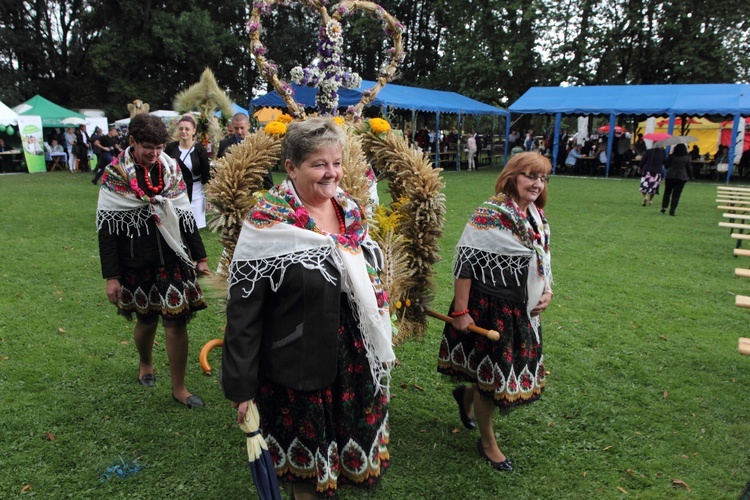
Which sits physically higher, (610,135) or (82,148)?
(610,135)

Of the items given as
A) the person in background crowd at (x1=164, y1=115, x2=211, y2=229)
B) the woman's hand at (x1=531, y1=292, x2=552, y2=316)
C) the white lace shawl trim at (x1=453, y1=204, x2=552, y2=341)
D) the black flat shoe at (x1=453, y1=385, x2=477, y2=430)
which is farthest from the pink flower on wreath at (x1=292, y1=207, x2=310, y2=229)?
the person in background crowd at (x1=164, y1=115, x2=211, y2=229)

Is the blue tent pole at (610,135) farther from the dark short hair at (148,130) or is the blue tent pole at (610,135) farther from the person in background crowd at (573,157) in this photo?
the dark short hair at (148,130)

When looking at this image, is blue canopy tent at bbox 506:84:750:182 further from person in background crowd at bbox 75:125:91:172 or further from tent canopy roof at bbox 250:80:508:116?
person in background crowd at bbox 75:125:91:172

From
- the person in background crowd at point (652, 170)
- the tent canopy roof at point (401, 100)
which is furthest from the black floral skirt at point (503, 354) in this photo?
the tent canopy roof at point (401, 100)

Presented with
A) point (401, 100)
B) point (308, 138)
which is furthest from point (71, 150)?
point (308, 138)

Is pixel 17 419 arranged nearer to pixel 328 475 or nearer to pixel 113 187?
pixel 113 187

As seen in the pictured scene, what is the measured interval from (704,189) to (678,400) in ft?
52.3

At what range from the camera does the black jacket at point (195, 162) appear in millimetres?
6148

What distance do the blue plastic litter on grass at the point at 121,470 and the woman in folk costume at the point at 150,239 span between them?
67 cm

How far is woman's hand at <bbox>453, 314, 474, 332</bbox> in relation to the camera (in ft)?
9.70

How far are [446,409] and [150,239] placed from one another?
2.34 m

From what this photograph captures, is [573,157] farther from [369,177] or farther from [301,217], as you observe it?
[301,217]

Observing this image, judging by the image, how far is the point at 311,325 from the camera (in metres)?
2.03

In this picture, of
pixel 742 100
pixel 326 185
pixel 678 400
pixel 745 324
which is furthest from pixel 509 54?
pixel 326 185
